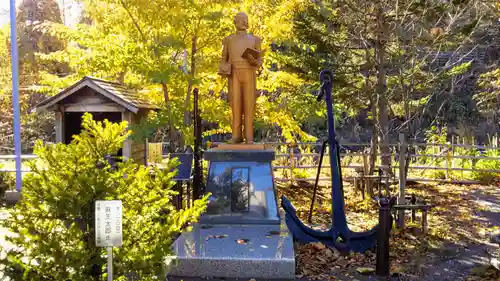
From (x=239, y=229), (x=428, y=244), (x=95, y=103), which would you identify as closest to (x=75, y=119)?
(x=95, y=103)

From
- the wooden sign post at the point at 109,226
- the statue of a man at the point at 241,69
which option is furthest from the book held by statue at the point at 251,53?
the wooden sign post at the point at 109,226

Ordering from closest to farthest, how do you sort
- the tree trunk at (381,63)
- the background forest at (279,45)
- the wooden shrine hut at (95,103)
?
1. the background forest at (279,45)
2. the wooden shrine hut at (95,103)
3. the tree trunk at (381,63)

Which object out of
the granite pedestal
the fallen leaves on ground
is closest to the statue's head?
the granite pedestal

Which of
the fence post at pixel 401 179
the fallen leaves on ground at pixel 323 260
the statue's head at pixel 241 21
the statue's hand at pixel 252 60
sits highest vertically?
the statue's head at pixel 241 21

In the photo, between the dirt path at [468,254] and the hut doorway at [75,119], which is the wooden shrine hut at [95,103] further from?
the dirt path at [468,254]

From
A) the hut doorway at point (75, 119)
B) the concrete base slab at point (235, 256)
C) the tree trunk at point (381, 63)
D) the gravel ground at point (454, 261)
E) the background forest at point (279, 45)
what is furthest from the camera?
the hut doorway at point (75, 119)

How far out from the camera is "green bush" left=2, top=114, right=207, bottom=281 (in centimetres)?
310

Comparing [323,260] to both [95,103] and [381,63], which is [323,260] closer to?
[381,63]

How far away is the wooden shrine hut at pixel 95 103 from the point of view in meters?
9.16

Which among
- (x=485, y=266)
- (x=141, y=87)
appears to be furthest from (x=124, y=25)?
(x=485, y=266)

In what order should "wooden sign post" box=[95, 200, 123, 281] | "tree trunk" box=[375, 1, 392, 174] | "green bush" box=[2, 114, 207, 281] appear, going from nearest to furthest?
"wooden sign post" box=[95, 200, 123, 281] → "green bush" box=[2, 114, 207, 281] → "tree trunk" box=[375, 1, 392, 174]

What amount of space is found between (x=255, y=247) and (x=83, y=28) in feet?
22.2

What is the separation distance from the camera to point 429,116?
925 inches

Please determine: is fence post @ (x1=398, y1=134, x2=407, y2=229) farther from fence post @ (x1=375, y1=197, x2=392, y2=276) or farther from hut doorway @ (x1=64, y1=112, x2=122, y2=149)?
hut doorway @ (x1=64, y1=112, x2=122, y2=149)
